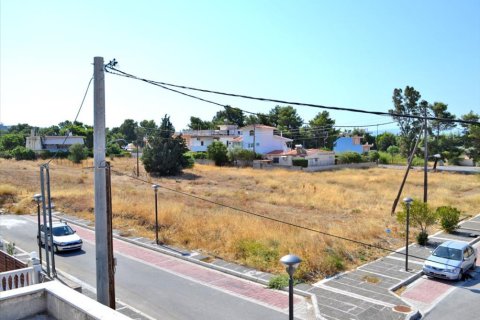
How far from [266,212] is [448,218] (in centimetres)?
1061

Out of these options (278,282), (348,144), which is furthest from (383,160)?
(278,282)

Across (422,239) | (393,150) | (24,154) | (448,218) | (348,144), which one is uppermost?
(348,144)

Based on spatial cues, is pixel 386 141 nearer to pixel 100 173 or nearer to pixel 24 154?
pixel 24 154

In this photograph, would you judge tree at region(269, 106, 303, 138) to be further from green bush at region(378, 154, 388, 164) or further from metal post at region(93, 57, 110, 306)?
metal post at region(93, 57, 110, 306)

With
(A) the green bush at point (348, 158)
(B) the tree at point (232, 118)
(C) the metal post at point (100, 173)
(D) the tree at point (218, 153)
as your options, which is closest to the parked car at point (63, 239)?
(C) the metal post at point (100, 173)

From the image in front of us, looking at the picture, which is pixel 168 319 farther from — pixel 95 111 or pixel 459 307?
pixel 459 307

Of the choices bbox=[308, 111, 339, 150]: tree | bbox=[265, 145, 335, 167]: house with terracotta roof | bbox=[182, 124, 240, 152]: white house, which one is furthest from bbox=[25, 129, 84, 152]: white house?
bbox=[308, 111, 339, 150]: tree

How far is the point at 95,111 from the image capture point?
22.6 feet

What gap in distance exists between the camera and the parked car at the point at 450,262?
14.8 meters

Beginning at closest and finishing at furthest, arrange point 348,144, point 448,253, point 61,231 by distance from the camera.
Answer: point 448,253, point 61,231, point 348,144

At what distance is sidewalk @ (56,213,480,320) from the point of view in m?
12.0

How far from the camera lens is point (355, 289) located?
1384cm

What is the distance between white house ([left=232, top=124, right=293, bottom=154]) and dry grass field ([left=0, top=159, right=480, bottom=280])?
2690 cm

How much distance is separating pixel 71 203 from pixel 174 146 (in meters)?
24.8
